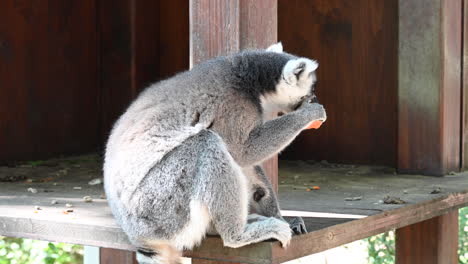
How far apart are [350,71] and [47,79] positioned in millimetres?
3055

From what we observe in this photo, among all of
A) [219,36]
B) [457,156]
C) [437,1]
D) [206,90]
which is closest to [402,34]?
[437,1]

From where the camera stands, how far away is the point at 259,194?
405 centimetres

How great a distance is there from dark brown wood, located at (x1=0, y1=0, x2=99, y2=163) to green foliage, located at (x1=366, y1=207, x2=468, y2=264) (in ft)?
13.0

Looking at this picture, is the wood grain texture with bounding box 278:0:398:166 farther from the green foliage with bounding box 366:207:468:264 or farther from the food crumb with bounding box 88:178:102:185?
the green foliage with bounding box 366:207:468:264

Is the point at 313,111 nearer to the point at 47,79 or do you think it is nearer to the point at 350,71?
the point at 350,71

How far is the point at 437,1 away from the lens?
6.31 meters

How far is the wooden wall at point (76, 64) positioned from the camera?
754cm

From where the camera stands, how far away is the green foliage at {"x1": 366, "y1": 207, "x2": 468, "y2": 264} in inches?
382

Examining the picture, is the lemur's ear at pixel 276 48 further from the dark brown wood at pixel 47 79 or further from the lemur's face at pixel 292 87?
the dark brown wood at pixel 47 79

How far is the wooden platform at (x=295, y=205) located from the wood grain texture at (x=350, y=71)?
301mm

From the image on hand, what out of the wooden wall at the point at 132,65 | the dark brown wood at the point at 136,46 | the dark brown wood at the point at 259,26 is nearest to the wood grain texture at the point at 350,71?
the wooden wall at the point at 132,65

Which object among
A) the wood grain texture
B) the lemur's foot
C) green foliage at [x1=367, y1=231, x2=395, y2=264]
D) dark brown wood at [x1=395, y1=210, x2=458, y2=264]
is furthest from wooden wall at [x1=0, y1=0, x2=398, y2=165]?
the lemur's foot

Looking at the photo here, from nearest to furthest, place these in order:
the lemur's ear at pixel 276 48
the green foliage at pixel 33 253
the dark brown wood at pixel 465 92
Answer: the lemur's ear at pixel 276 48 < the dark brown wood at pixel 465 92 < the green foliage at pixel 33 253

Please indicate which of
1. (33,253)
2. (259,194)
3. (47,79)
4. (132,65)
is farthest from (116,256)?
(33,253)
